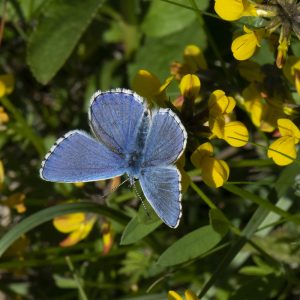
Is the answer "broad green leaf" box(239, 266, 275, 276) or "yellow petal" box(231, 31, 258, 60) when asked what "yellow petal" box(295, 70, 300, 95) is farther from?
"broad green leaf" box(239, 266, 275, 276)

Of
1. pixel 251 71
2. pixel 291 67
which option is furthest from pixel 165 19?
pixel 291 67

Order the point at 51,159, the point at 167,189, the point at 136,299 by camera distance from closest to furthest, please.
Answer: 1. the point at 167,189
2. the point at 51,159
3. the point at 136,299

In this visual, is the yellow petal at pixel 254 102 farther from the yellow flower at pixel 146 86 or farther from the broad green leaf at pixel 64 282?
the broad green leaf at pixel 64 282

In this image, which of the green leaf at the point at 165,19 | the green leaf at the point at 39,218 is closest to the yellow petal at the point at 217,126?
the green leaf at the point at 39,218

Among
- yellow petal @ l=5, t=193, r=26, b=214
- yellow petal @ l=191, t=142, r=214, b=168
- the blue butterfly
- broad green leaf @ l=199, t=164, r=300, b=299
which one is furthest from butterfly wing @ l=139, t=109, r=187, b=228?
yellow petal @ l=5, t=193, r=26, b=214

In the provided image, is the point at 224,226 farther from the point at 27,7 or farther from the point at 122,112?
the point at 27,7

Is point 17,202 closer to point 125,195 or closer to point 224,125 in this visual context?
point 125,195

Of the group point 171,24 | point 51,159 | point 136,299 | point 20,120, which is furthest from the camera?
point 171,24

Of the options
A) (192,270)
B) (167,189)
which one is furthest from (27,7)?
(167,189)
